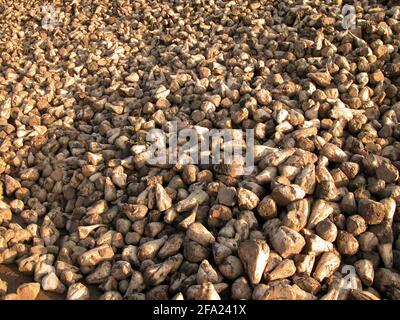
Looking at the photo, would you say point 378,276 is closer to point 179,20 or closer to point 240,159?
point 240,159

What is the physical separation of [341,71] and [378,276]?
2211 millimetres

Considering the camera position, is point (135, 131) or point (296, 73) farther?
point (296, 73)

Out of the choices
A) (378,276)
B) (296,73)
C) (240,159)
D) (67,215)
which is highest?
(296,73)

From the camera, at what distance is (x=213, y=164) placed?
3377 millimetres

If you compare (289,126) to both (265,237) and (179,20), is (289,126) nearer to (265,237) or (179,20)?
(265,237)

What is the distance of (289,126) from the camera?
357 centimetres

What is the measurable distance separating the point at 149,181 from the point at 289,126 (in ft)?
4.41

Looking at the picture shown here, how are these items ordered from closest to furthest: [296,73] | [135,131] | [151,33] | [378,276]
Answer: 1. [378,276]
2. [135,131]
3. [296,73]
4. [151,33]

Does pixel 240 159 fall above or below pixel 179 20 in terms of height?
below

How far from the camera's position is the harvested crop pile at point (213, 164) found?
272 cm

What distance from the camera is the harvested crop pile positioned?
2.72 m

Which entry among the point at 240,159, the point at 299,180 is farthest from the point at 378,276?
the point at 240,159

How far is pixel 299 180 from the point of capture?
119 inches

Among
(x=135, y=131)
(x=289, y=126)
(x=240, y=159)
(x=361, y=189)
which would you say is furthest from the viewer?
(x=135, y=131)
